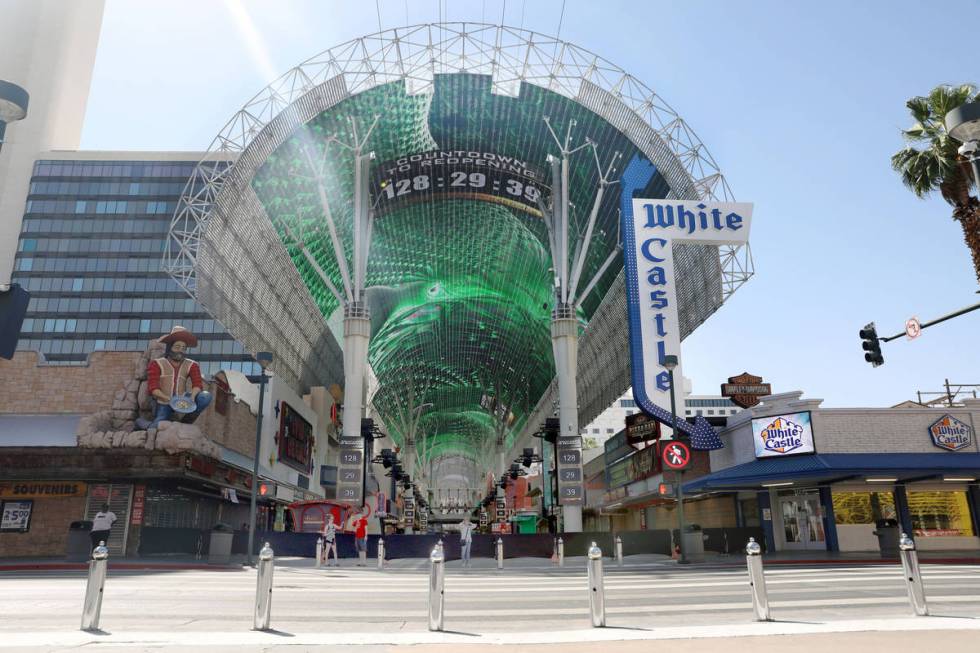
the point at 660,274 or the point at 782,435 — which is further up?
the point at 660,274

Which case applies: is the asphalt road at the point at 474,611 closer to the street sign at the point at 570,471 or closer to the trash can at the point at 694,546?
the trash can at the point at 694,546

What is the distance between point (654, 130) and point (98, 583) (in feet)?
136

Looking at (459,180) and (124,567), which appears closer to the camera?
(124,567)

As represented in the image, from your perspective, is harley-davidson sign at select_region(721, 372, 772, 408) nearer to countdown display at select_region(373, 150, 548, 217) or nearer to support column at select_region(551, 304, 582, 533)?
support column at select_region(551, 304, 582, 533)

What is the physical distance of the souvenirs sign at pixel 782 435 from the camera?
28.4 metres

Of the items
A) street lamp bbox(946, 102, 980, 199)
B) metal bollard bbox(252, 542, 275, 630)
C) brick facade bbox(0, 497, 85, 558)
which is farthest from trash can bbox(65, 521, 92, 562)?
street lamp bbox(946, 102, 980, 199)

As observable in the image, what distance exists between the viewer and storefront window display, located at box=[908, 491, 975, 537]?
100ft

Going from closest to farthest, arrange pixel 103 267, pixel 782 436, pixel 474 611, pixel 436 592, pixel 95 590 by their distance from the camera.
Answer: pixel 95 590
pixel 436 592
pixel 474 611
pixel 782 436
pixel 103 267

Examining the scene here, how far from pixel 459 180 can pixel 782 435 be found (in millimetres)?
32251

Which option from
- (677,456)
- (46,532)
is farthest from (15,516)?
(677,456)

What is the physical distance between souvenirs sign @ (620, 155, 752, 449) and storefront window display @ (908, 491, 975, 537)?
8.92 meters

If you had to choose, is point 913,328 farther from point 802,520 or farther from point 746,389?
point 746,389

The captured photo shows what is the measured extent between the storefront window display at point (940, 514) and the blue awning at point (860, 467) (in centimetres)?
278

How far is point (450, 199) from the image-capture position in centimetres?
5559
